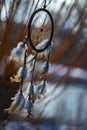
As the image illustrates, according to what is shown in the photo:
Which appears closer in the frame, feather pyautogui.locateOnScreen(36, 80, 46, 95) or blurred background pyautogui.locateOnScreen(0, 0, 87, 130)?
feather pyautogui.locateOnScreen(36, 80, 46, 95)

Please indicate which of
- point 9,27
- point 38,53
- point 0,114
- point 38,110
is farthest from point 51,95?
point 38,53

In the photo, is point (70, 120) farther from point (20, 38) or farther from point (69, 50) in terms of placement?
point (20, 38)

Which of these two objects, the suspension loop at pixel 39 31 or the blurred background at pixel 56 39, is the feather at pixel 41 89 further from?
the blurred background at pixel 56 39

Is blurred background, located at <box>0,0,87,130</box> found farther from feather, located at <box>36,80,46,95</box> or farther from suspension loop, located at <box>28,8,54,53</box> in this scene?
feather, located at <box>36,80,46,95</box>

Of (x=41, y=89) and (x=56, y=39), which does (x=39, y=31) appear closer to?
(x=41, y=89)

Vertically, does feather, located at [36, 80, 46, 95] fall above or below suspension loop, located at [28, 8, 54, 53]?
below

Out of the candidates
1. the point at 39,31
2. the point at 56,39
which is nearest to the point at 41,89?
the point at 39,31

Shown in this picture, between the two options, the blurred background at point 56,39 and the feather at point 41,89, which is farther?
the blurred background at point 56,39

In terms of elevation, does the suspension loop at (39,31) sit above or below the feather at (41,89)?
above

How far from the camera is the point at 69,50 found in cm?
255

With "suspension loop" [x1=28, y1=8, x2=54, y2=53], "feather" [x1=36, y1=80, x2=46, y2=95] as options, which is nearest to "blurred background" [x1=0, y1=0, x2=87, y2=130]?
"suspension loop" [x1=28, y1=8, x2=54, y2=53]

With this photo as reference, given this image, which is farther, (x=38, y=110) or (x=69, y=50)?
(x=69, y=50)

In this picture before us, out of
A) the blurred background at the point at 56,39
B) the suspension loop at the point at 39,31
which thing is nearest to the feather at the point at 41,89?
the suspension loop at the point at 39,31

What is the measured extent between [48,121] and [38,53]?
1.39 m
